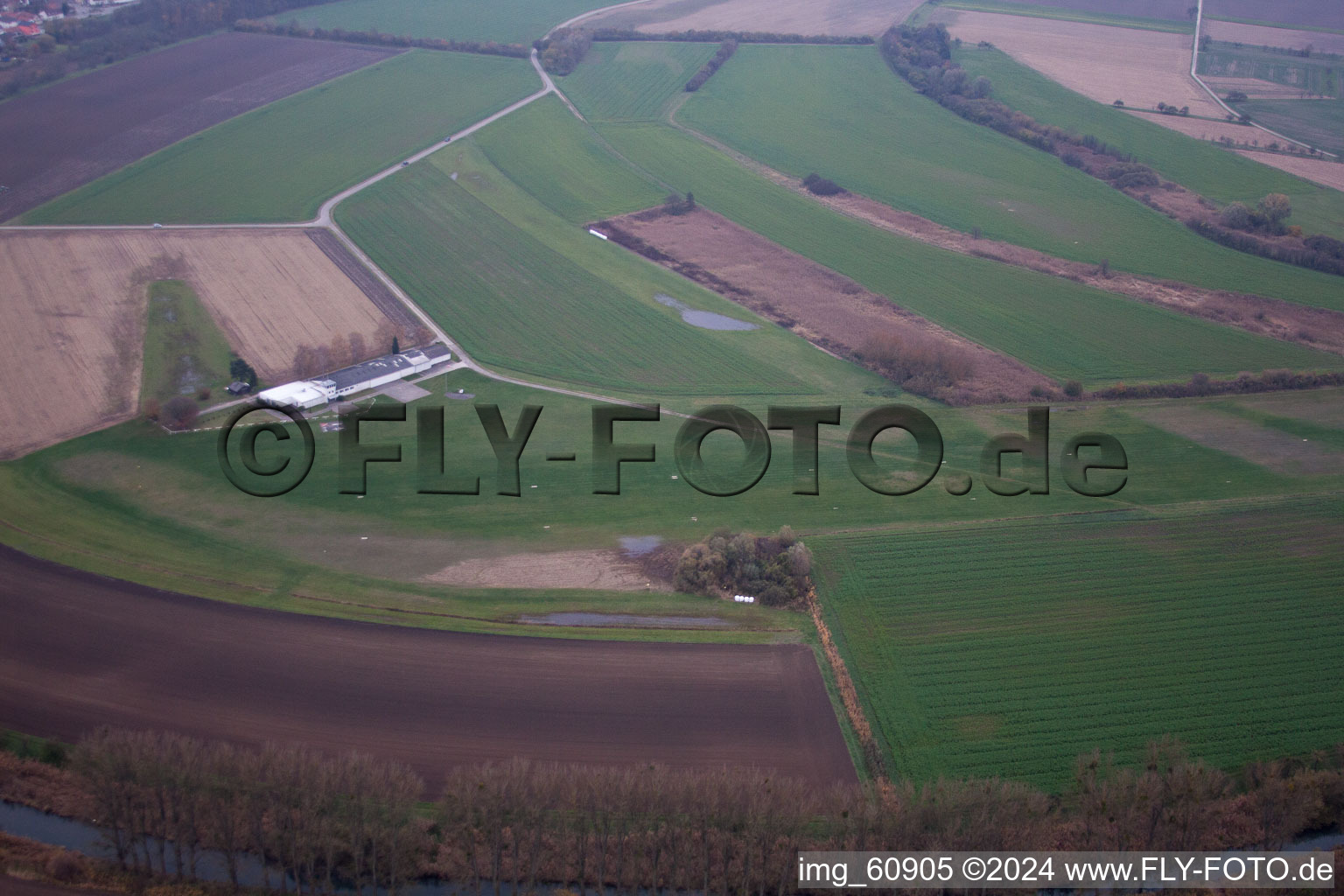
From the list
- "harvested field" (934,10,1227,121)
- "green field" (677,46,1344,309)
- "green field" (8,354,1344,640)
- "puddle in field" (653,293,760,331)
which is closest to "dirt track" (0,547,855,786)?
"green field" (8,354,1344,640)

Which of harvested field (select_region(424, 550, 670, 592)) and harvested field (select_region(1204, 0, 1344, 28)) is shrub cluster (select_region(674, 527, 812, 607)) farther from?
harvested field (select_region(1204, 0, 1344, 28))

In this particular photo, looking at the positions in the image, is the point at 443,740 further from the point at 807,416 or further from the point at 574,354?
the point at 574,354

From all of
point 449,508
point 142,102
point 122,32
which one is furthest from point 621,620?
point 122,32

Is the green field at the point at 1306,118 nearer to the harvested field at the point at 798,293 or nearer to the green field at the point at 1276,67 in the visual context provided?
the green field at the point at 1276,67

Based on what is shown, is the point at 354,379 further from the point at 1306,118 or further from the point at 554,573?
the point at 1306,118

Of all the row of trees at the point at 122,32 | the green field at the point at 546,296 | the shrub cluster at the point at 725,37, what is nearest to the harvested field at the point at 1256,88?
the shrub cluster at the point at 725,37

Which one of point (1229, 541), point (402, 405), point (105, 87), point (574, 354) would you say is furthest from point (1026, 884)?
point (105, 87)
